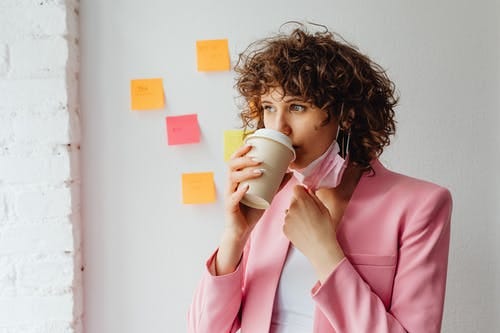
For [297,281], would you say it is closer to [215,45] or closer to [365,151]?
[365,151]

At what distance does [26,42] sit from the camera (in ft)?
3.99

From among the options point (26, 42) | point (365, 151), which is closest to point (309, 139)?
point (365, 151)

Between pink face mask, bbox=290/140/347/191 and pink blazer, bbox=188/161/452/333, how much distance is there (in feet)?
0.18

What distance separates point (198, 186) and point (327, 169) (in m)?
0.56

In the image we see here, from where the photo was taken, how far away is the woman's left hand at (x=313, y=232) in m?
0.75

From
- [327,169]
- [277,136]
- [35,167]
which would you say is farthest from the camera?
[35,167]

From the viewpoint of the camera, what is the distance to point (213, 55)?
4.19 feet

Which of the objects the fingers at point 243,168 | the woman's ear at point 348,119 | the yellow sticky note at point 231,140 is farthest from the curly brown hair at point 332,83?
the yellow sticky note at point 231,140

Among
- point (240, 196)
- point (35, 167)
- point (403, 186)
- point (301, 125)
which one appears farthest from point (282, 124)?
point (35, 167)

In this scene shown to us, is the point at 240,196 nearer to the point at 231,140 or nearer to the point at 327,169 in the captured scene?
the point at 327,169

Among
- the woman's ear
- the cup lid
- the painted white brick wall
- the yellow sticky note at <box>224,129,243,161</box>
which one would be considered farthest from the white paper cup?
the painted white brick wall

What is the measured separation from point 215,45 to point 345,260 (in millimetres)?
743

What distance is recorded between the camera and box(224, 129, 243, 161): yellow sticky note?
1.28m

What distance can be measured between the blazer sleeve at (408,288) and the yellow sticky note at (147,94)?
727 mm
